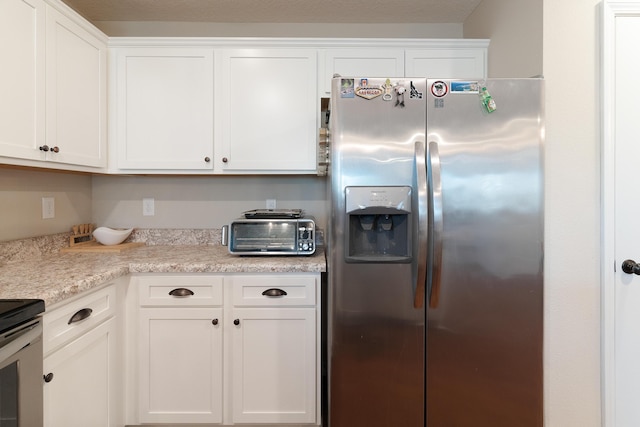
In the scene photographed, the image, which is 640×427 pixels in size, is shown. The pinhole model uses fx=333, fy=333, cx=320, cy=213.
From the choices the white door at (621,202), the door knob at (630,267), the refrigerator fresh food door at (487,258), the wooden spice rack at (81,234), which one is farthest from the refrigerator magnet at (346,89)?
the wooden spice rack at (81,234)

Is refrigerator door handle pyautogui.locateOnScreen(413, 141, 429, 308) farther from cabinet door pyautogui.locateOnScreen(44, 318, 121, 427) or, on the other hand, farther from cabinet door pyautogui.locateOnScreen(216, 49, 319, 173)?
cabinet door pyautogui.locateOnScreen(44, 318, 121, 427)

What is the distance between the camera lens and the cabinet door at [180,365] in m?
1.68

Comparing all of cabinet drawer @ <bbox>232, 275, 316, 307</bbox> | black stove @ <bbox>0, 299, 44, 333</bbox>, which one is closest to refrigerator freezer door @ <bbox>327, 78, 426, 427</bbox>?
cabinet drawer @ <bbox>232, 275, 316, 307</bbox>

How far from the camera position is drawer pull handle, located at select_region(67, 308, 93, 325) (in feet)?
4.24

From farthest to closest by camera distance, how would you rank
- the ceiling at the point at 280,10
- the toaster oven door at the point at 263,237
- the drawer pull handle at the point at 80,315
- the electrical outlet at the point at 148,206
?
the electrical outlet at the point at 148,206 → the ceiling at the point at 280,10 → the toaster oven door at the point at 263,237 → the drawer pull handle at the point at 80,315

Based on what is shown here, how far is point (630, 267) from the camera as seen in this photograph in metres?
1.48

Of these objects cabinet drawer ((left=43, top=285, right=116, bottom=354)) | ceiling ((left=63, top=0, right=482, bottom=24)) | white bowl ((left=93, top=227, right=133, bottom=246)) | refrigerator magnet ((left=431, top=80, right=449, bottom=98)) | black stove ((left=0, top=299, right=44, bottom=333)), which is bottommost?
cabinet drawer ((left=43, top=285, right=116, bottom=354))

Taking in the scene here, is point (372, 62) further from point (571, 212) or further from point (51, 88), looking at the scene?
point (51, 88)

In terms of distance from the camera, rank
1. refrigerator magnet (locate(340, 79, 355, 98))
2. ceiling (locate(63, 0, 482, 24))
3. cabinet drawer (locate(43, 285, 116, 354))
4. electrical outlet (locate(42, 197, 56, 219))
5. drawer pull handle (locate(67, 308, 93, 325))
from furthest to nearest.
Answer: ceiling (locate(63, 0, 482, 24)) → electrical outlet (locate(42, 197, 56, 219)) → refrigerator magnet (locate(340, 79, 355, 98)) → drawer pull handle (locate(67, 308, 93, 325)) → cabinet drawer (locate(43, 285, 116, 354))

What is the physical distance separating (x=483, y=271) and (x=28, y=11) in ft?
7.40

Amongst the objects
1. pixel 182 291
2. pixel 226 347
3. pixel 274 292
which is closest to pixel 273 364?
pixel 226 347

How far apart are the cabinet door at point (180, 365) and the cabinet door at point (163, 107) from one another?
2.95 feet

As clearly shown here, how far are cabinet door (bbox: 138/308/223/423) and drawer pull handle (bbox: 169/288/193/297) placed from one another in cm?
8

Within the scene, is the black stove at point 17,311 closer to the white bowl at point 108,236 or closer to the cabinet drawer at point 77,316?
the cabinet drawer at point 77,316
